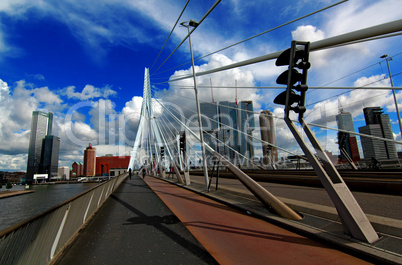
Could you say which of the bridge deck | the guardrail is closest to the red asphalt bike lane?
the bridge deck

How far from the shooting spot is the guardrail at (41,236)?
2461mm

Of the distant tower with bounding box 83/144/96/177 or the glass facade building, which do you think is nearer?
the glass facade building

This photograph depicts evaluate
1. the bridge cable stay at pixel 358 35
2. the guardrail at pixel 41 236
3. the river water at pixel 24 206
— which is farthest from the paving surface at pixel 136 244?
the bridge cable stay at pixel 358 35

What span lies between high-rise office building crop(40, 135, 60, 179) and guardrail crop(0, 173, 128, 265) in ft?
518

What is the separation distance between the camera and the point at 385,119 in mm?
49500

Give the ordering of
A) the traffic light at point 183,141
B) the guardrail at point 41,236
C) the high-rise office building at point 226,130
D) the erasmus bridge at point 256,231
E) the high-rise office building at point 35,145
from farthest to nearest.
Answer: the high-rise office building at point 35,145 < the high-rise office building at point 226,130 < the traffic light at point 183,141 < the erasmus bridge at point 256,231 < the guardrail at point 41,236

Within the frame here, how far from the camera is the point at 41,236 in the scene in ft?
10.6

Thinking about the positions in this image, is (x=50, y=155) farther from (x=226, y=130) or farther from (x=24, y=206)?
(x=226, y=130)

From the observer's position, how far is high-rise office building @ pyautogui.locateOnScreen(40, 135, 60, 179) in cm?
13575

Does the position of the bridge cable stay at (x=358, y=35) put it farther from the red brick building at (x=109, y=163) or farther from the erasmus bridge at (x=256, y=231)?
the red brick building at (x=109, y=163)

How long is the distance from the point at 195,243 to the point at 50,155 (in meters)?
170

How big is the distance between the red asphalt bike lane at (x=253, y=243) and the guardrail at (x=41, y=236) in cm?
268

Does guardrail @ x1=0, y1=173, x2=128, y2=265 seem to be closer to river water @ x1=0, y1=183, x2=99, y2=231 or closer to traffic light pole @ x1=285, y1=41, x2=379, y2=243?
river water @ x1=0, y1=183, x2=99, y2=231

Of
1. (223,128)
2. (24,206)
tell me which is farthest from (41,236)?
(24,206)
